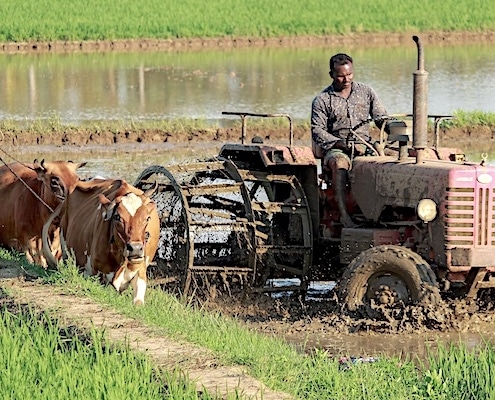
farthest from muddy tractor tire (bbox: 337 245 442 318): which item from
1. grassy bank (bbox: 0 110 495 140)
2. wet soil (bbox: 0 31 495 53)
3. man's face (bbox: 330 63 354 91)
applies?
wet soil (bbox: 0 31 495 53)

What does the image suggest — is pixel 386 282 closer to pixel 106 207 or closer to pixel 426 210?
pixel 426 210

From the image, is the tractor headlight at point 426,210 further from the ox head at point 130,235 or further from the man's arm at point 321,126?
the ox head at point 130,235

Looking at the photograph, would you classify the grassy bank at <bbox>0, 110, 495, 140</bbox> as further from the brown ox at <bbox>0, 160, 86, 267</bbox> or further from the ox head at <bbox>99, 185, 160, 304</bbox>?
the ox head at <bbox>99, 185, 160, 304</bbox>

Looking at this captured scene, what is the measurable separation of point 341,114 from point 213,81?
1784 centimetres

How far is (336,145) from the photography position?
9703mm

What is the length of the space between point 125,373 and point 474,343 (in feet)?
11.4

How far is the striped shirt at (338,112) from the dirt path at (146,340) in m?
2.47

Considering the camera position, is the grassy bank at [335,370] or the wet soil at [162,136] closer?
the grassy bank at [335,370]

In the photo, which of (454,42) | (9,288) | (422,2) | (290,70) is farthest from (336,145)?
(422,2)

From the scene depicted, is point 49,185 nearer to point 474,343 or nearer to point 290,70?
point 474,343

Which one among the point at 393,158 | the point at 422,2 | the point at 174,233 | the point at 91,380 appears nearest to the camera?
the point at 91,380

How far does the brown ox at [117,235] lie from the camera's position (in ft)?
28.8

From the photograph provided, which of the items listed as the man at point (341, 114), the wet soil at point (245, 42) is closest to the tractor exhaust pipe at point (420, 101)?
the man at point (341, 114)

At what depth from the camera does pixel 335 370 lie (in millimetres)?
6332
